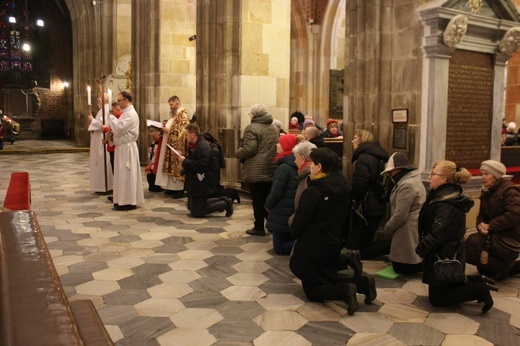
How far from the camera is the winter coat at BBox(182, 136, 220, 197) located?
7.20 metres

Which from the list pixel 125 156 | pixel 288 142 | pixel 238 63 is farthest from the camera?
pixel 238 63

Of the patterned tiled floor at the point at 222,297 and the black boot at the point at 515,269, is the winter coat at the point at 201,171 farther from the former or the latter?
the black boot at the point at 515,269

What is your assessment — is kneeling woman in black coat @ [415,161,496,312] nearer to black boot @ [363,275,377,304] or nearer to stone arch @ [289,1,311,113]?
black boot @ [363,275,377,304]

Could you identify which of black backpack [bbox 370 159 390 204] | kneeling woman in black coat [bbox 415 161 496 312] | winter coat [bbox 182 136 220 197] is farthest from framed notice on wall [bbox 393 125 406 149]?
winter coat [bbox 182 136 220 197]

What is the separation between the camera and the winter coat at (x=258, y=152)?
659cm

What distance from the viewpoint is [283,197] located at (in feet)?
17.5

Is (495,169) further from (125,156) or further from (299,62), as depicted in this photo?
(299,62)

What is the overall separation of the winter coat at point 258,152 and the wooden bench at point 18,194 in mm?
3837

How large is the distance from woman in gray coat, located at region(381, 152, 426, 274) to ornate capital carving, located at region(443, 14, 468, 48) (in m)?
1.57

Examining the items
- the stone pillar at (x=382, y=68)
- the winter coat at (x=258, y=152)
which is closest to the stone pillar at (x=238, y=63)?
the winter coat at (x=258, y=152)

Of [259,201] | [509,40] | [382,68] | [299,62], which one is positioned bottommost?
[259,201]

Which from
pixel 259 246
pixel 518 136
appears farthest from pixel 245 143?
pixel 518 136

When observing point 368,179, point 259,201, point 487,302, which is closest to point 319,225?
point 487,302

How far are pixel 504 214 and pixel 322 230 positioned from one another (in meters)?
1.71
